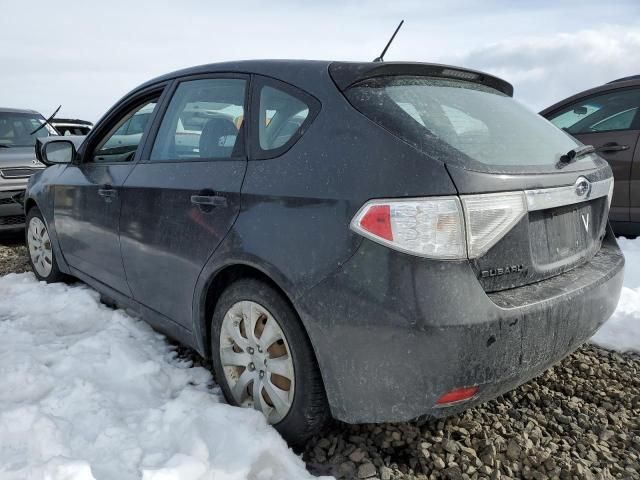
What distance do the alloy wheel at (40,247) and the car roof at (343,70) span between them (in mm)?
2521

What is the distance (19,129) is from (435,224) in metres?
7.94

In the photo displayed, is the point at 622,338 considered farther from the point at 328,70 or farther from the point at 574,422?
the point at 328,70

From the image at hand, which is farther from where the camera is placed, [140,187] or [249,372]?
[140,187]

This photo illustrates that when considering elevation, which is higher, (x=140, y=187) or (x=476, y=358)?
(x=140, y=187)

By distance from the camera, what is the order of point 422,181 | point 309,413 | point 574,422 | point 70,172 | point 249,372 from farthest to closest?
1. point 70,172
2. point 574,422
3. point 249,372
4. point 309,413
5. point 422,181

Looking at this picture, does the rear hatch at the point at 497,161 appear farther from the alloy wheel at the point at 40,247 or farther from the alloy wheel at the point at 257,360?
the alloy wheel at the point at 40,247

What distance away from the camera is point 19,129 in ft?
25.7

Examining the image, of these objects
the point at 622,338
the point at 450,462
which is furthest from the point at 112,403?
the point at 622,338

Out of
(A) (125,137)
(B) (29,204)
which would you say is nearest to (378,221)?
(A) (125,137)

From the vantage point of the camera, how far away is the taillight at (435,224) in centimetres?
175

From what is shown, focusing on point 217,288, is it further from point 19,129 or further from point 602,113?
point 19,129

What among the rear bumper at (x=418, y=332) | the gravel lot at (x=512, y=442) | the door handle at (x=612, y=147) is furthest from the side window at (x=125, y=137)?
the door handle at (x=612, y=147)

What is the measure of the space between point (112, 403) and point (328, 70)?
179cm

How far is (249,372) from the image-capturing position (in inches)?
92.7
